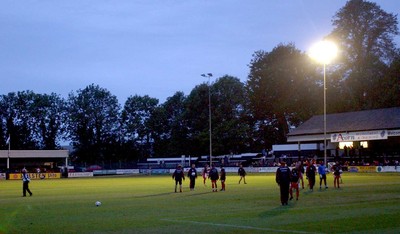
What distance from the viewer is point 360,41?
96.1 meters

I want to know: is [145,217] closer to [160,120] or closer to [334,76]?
[334,76]

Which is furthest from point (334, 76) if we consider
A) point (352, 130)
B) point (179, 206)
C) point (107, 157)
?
point (179, 206)

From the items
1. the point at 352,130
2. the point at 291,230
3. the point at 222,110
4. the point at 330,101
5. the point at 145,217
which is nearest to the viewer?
the point at 291,230

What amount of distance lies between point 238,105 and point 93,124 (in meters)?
39.6

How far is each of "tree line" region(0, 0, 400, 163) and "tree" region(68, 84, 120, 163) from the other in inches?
9.4

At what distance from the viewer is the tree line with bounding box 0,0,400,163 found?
313ft

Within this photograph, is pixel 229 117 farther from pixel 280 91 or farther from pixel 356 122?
pixel 356 122

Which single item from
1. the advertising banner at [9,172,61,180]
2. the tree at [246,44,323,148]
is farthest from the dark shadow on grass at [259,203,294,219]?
the tree at [246,44,323,148]

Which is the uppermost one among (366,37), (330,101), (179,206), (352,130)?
(366,37)

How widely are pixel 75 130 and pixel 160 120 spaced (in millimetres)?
21029

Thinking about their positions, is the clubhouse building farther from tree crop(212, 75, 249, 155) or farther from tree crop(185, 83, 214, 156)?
tree crop(185, 83, 214, 156)

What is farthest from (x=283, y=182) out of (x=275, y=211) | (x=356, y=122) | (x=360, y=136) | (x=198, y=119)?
(x=198, y=119)

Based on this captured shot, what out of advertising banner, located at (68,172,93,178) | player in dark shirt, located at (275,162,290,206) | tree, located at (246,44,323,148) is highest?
tree, located at (246,44,323,148)

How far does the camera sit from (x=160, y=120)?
12594 cm
